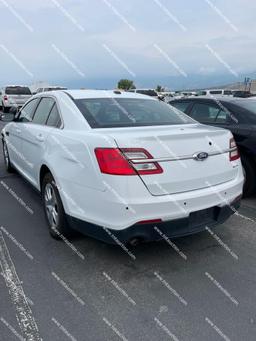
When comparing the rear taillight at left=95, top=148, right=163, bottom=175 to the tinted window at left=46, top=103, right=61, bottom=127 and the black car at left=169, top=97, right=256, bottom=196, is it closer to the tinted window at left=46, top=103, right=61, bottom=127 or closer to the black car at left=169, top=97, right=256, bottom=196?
the tinted window at left=46, top=103, right=61, bottom=127

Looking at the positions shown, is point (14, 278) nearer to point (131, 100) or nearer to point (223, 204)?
point (223, 204)

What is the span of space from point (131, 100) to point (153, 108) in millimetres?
293

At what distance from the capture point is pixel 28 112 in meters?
5.00

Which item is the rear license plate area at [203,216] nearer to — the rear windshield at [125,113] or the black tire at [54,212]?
the rear windshield at [125,113]

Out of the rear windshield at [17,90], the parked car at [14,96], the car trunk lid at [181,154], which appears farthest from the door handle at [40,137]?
the rear windshield at [17,90]

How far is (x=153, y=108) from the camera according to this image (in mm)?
3947

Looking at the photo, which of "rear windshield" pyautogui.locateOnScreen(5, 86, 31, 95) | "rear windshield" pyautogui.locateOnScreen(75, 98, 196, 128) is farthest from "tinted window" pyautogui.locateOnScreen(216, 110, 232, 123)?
"rear windshield" pyautogui.locateOnScreen(5, 86, 31, 95)

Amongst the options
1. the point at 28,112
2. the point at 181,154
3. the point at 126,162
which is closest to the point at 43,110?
the point at 28,112

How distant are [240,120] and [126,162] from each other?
2.95 meters

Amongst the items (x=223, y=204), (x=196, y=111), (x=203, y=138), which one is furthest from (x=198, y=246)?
(x=196, y=111)

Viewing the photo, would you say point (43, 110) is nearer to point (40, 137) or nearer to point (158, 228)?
point (40, 137)

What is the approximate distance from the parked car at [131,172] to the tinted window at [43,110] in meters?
0.31

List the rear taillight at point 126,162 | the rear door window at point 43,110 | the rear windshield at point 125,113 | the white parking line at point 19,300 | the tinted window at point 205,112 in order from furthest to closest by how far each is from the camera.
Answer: the tinted window at point 205,112
the rear door window at point 43,110
the rear windshield at point 125,113
the rear taillight at point 126,162
the white parking line at point 19,300

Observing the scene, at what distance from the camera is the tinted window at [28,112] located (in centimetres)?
480
